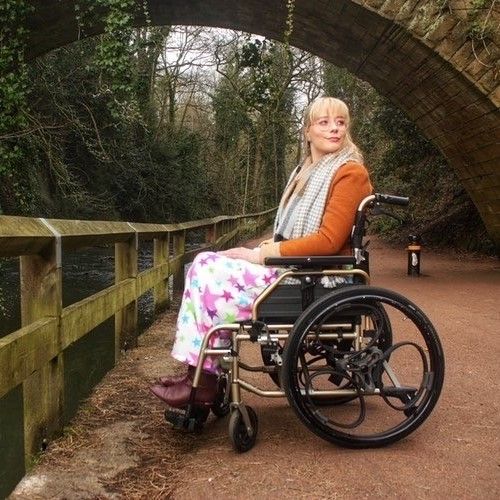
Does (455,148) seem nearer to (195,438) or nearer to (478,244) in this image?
(478,244)

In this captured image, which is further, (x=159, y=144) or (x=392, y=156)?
(x=159, y=144)

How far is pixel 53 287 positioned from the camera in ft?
8.95

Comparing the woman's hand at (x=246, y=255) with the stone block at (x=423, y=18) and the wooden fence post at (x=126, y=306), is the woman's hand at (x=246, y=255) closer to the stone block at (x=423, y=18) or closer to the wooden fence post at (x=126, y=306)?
the wooden fence post at (x=126, y=306)

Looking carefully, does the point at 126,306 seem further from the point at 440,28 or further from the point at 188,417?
the point at 440,28

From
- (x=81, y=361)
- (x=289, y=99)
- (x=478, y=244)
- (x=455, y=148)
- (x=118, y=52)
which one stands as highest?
(x=289, y=99)

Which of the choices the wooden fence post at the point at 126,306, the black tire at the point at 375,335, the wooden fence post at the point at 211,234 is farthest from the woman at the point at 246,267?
the wooden fence post at the point at 211,234

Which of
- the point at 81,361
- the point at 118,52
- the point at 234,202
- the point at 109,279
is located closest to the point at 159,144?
the point at 234,202

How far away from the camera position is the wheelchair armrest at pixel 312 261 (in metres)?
2.64

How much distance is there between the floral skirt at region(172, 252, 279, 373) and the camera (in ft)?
9.09

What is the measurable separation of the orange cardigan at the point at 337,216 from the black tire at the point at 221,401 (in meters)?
0.68

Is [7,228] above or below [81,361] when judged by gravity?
above

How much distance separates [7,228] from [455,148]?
27.1 feet

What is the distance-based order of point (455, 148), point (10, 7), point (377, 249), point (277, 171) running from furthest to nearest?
point (277, 171) < point (377, 249) < point (455, 148) < point (10, 7)

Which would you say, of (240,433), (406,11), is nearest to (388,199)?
(240,433)
